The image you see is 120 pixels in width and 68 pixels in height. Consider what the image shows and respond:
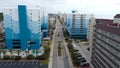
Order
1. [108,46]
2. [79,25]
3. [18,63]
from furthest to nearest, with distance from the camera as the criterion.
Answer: [79,25]
[18,63]
[108,46]

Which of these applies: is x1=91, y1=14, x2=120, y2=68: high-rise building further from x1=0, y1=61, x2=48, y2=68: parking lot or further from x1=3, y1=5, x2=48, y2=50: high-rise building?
x1=3, y1=5, x2=48, y2=50: high-rise building

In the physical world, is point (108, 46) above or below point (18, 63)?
above

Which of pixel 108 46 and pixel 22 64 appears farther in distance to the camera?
pixel 22 64

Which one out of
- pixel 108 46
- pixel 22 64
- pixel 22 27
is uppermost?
pixel 22 27

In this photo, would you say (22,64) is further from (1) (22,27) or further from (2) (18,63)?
(1) (22,27)

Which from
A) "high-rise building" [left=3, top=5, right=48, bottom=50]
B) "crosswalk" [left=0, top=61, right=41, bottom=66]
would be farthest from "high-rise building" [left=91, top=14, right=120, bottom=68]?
"high-rise building" [left=3, top=5, right=48, bottom=50]

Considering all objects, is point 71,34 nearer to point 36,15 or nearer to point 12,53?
point 36,15

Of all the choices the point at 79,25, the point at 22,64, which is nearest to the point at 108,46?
the point at 22,64

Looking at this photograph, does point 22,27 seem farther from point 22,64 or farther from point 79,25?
point 79,25

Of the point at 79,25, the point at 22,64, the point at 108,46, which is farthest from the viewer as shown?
the point at 79,25
